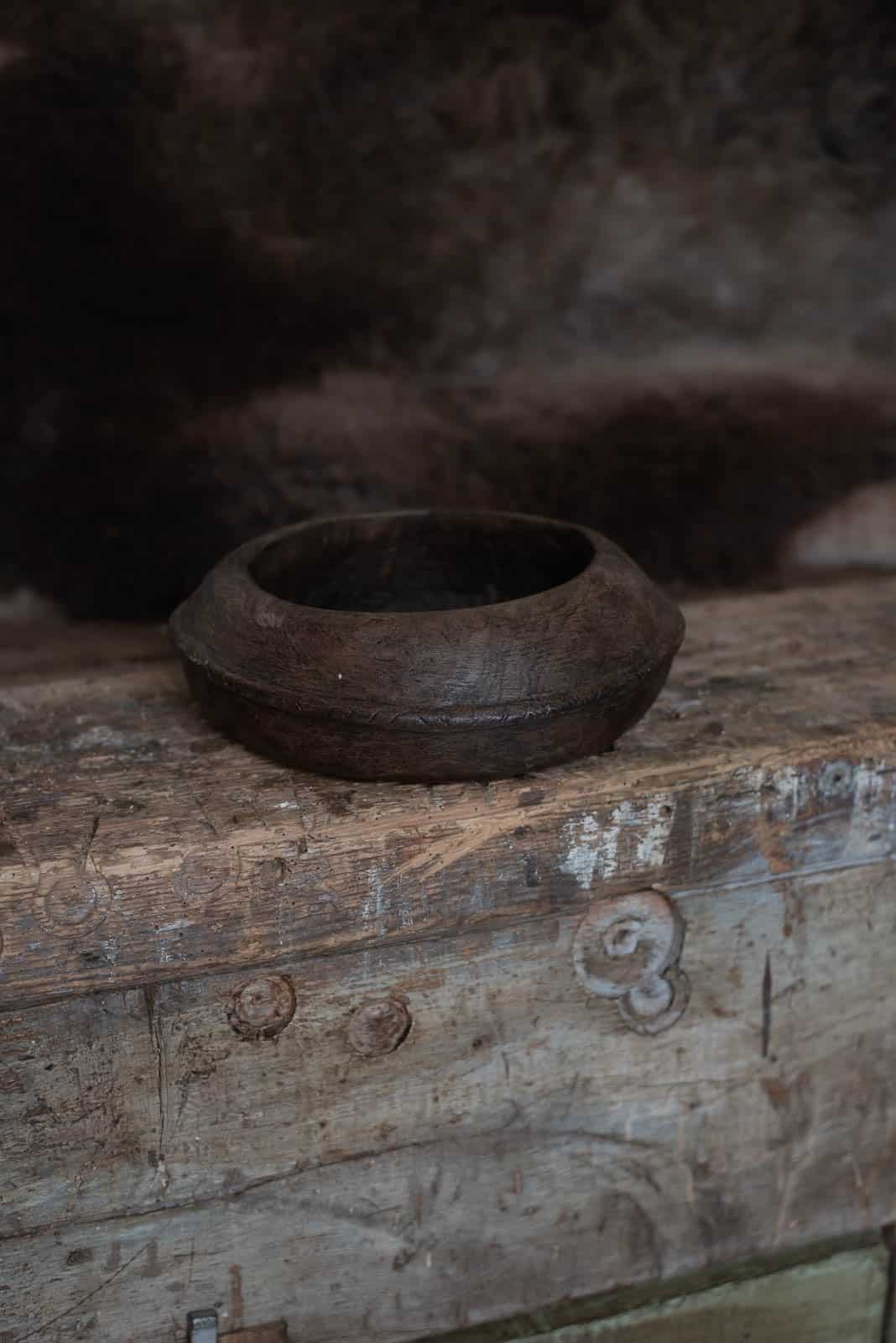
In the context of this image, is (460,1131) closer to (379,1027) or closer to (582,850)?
(379,1027)

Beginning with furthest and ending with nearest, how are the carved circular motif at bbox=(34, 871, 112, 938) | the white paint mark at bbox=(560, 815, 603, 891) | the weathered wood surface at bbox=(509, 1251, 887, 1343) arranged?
the weathered wood surface at bbox=(509, 1251, 887, 1343)
the white paint mark at bbox=(560, 815, 603, 891)
the carved circular motif at bbox=(34, 871, 112, 938)

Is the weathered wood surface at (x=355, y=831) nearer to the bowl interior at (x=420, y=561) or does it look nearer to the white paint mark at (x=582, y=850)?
the white paint mark at (x=582, y=850)

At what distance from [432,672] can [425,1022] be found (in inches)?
14.4

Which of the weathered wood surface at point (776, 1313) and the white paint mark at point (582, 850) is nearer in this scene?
the white paint mark at point (582, 850)

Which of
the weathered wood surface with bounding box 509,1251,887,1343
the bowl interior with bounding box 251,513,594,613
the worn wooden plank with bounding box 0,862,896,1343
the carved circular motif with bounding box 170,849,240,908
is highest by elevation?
the bowl interior with bounding box 251,513,594,613

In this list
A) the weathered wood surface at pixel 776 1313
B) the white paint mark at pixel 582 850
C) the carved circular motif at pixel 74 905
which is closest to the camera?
the carved circular motif at pixel 74 905

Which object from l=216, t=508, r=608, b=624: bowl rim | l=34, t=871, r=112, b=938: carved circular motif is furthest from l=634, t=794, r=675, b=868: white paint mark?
l=34, t=871, r=112, b=938: carved circular motif

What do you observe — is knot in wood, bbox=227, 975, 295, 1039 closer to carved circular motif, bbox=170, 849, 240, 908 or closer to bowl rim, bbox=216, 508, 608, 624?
carved circular motif, bbox=170, 849, 240, 908

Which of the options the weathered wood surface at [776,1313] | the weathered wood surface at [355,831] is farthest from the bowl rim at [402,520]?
the weathered wood surface at [776,1313]

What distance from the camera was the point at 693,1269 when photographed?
1502mm

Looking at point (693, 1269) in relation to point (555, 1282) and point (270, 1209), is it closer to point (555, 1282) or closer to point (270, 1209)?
point (555, 1282)

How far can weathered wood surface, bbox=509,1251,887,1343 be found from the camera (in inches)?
59.2

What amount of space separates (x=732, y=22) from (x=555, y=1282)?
1.76 meters

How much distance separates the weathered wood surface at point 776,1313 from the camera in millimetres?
1504
